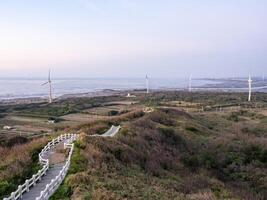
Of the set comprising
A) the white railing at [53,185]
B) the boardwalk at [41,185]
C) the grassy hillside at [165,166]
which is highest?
the white railing at [53,185]

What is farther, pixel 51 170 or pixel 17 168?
pixel 17 168

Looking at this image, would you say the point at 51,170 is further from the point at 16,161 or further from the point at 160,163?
the point at 160,163

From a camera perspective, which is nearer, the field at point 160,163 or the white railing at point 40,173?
the white railing at point 40,173

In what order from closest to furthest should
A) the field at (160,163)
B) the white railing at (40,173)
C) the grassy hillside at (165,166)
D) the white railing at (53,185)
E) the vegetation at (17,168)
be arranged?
1. the white railing at (53,185)
2. the white railing at (40,173)
3. the grassy hillside at (165,166)
4. the field at (160,163)
5. the vegetation at (17,168)

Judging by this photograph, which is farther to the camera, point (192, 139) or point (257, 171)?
point (192, 139)

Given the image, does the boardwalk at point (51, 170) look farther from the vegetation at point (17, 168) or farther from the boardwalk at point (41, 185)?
the vegetation at point (17, 168)

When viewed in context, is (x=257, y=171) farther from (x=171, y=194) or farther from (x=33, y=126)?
(x=33, y=126)

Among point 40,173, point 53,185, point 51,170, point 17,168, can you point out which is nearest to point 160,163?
point 51,170

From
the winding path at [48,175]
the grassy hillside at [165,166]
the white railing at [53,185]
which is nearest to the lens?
the white railing at [53,185]

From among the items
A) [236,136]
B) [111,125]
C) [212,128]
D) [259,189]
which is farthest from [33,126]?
[259,189]

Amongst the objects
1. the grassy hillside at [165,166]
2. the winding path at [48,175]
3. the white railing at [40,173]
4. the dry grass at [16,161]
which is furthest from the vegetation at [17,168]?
the grassy hillside at [165,166]

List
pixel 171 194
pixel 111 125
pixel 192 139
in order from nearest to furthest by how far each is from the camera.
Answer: pixel 171 194 → pixel 192 139 → pixel 111 125
